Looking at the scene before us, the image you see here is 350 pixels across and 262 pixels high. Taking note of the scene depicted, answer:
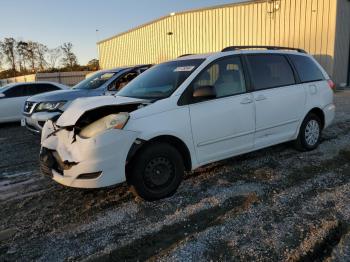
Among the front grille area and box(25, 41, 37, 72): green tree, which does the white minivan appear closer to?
the front grille area

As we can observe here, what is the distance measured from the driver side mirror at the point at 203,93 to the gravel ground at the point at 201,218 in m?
1.13

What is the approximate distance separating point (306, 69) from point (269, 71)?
103 cm

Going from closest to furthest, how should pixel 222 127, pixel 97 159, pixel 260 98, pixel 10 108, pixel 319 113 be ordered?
pixel 97 159 < pixel 222 127 < pixel 260 98 < pixel 319 113 < pixel 10 108

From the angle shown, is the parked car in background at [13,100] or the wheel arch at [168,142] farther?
the parked car in background at [13,100]

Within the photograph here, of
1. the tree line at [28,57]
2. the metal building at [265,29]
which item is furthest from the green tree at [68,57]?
the metal building at [265,29]

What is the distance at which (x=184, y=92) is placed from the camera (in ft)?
13.6


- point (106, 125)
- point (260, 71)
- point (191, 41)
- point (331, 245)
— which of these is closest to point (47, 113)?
point (106, 125)

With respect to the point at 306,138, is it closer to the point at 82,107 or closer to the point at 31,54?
the point at 82,107

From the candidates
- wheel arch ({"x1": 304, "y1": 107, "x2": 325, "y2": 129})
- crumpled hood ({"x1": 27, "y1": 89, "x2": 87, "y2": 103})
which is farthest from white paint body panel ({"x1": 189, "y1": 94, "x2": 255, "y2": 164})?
crumpled hood ({"x1": 27, "y1": 89, "x2": 87, "y2": 103})

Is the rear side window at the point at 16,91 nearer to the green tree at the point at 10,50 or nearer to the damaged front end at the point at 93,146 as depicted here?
the damaged front end at the point at 93,146

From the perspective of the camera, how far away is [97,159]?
3578 millimetres

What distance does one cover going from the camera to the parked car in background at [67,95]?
7.12 m

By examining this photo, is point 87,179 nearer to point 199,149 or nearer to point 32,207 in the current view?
point 32,207

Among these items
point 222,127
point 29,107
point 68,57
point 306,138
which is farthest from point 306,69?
→ point 68,57
